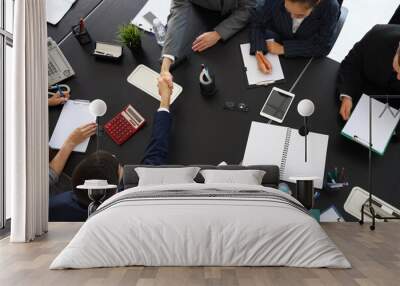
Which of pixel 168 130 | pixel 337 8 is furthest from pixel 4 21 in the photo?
pixel 337 8

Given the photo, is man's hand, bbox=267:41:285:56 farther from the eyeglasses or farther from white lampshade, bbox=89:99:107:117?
white lampshade, bbox=89:99:107:117

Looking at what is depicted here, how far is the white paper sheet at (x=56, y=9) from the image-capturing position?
18.0ft

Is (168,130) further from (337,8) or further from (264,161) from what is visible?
(337,8)

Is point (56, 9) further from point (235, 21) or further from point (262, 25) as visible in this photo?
point (262, 25)

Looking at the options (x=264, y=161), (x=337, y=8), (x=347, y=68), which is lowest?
(x=264, y=161)

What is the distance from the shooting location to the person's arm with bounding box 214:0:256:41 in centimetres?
542

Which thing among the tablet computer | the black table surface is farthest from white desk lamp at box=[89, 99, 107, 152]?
the tablet computer

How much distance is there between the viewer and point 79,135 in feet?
17.7

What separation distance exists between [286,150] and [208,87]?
1.09 m

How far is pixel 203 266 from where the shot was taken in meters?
3.23

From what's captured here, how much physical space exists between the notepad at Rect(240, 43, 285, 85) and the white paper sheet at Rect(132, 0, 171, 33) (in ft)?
3.25

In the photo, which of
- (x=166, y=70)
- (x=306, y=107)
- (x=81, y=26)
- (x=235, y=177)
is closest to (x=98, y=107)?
(x=166, y=70)

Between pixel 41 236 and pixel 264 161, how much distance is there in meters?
2.40

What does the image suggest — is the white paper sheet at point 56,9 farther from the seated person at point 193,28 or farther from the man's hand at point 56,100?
the seated person at point 193,28
